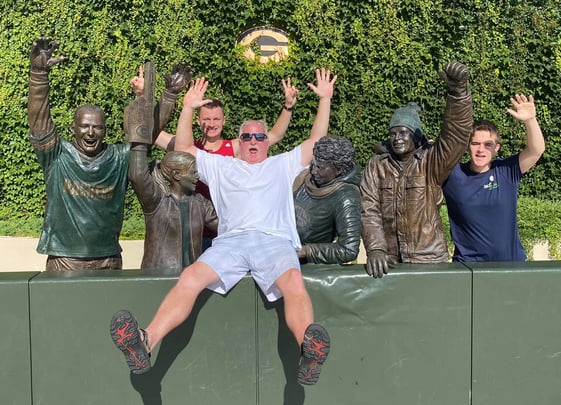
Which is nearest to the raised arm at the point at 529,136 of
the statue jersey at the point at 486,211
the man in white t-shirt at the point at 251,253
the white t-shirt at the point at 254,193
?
the statue jersey at the point at 486,211

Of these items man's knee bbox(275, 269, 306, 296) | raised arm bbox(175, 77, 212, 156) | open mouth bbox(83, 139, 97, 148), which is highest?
raised arm bbox(175, 77, 212, 156)

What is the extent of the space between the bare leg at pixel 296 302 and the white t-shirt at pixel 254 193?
13.3 inches

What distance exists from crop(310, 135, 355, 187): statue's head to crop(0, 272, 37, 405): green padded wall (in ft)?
5.89

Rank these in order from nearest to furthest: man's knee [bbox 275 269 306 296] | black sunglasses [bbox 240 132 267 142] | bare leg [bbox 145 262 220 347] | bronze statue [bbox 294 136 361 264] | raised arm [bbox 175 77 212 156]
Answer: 1. bare leg [bbox 145 262 220 347]
2. man's knee [bbox 275 269 306 296]
3. bronze statue [bbox 294 136 361 264]
4. black sunglasses [bbox 240 132 267 142]
5. raised arm [bbox 175 77 212 156]

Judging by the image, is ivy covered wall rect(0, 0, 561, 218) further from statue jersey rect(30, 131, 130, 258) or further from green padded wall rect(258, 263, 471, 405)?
green padded wall rect(258, 263, 471, 405)

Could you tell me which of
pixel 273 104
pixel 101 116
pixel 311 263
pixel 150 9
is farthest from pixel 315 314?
pixel 150 9

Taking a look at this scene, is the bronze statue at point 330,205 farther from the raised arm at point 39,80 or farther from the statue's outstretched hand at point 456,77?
the raised arm at point 39,80

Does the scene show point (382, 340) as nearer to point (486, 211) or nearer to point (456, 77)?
point (486, 211)

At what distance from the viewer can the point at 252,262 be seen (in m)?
3.58

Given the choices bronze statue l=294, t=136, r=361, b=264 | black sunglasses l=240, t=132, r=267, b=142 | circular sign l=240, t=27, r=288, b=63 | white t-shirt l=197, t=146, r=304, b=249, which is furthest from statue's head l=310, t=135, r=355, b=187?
circular sign l=240, t=27, r=288, b=63

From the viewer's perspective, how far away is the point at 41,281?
3.54 m

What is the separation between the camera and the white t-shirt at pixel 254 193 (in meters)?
3.77

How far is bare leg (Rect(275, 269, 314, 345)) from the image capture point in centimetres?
333

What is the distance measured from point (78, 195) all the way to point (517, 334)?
280cm
